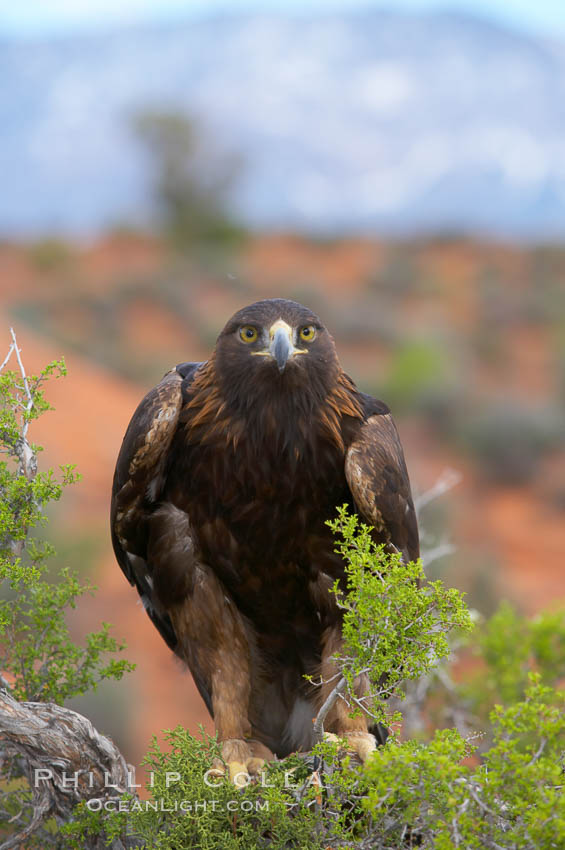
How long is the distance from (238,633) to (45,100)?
123634 mm

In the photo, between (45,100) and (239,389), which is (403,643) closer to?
(239,389)

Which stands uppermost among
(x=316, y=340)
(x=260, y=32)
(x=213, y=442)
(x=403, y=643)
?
(x=260, y=32)

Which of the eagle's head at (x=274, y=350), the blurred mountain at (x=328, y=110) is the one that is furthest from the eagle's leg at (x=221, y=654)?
the blurred mountain at (x=328, y=110)

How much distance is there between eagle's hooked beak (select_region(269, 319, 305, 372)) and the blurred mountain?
67355 mm

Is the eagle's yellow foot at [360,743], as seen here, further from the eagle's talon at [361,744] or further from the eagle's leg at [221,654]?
the eagle's leg at [221,654]

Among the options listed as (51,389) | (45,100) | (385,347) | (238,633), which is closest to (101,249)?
(385,347)

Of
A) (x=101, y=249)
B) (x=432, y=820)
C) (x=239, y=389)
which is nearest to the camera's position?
(x=432, y=820)

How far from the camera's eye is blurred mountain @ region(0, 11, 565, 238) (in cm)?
9000

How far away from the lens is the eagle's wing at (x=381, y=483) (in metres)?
4.37

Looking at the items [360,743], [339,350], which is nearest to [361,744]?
[360,743]

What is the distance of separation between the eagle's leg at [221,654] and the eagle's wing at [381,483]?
36.1 inches

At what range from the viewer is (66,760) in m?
3.85

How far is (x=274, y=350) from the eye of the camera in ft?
13.9

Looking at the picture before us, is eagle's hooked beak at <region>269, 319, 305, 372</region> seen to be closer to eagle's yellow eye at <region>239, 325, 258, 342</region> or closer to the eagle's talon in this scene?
eagle's yellow eye at <region>239, 325, 258, 342</region>
